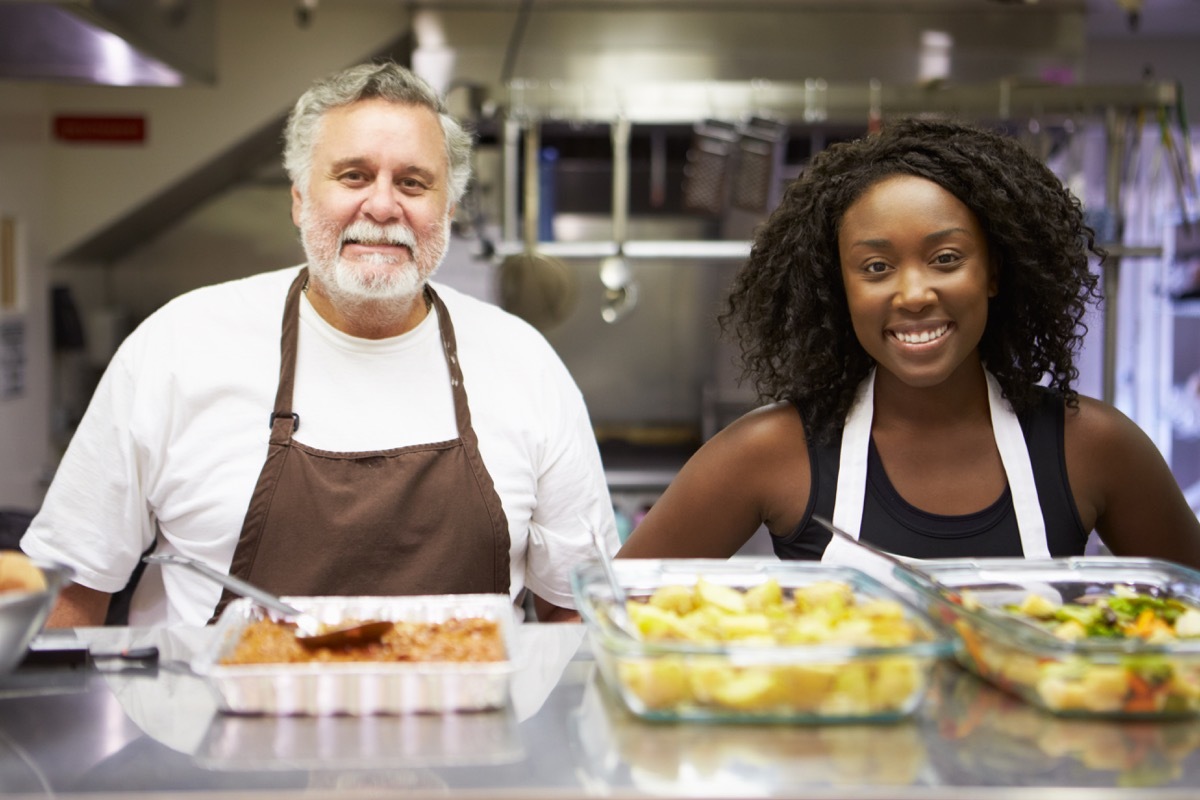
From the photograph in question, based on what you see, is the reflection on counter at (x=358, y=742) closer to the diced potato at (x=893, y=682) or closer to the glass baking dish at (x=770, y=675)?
the glass baking dish at (x=770, y=675)

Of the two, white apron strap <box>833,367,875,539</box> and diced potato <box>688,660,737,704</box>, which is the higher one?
white apron strap <box>833,367,875,539</box>

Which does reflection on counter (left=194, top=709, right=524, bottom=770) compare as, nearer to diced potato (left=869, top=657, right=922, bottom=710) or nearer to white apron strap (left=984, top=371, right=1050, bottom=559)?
diced potato (left=869, top=657, right=922, bottom=710)

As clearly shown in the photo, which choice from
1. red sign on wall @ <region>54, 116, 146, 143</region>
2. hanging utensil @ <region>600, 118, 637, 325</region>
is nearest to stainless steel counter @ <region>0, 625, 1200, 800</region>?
hanging utensil @ <region>600, 118, 637, 325</region>

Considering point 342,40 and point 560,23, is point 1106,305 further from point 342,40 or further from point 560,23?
point 342,40

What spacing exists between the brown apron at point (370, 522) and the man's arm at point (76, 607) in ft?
0.82

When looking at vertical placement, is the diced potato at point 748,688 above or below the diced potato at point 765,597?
below

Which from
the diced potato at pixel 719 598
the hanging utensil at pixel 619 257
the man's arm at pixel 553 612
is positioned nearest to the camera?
the diced potato at pixel 719 598

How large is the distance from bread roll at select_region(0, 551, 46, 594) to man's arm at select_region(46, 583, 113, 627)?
0.72 metres

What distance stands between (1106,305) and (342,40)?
280 cm

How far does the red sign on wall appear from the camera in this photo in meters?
4.38

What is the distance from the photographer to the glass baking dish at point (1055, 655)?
38.4 inches

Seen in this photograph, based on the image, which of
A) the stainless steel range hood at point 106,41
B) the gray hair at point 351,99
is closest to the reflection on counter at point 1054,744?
the gray hair at point 351,99

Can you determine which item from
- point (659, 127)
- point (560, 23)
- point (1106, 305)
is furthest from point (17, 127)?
point (1106, 305)

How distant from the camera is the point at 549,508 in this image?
1.84 m
